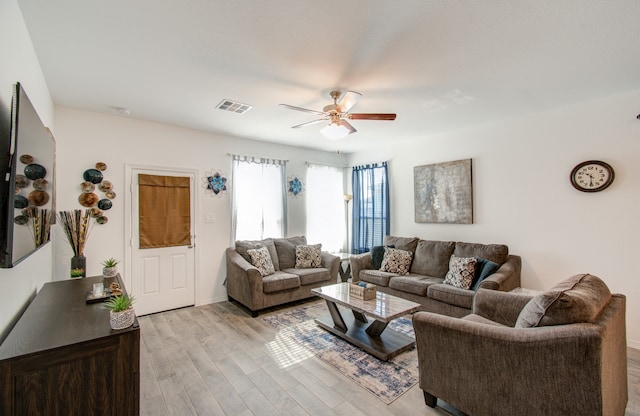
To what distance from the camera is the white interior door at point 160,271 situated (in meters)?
3.86

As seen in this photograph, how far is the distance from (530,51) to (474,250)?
246cm

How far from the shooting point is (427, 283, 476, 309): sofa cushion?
3.28 metres

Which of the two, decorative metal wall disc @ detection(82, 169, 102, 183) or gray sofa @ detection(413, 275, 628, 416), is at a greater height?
decorative metal wall disc @ detection(82, 169, 102, 183)

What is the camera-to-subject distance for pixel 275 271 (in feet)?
14.8

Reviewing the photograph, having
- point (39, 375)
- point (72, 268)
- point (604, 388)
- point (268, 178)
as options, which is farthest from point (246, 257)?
point (604, 388)

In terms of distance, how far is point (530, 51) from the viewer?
7.23ft

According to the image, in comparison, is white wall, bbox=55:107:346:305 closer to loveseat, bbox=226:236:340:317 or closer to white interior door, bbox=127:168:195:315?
white interior door, bbox=127:168:195:315

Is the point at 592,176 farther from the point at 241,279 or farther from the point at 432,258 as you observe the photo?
the point at 241,279

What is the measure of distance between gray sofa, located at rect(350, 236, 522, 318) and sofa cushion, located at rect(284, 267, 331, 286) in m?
0.46

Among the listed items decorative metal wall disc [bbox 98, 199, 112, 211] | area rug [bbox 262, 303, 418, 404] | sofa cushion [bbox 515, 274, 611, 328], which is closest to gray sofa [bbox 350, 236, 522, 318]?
area rug [bbox 262, 303, 418, 404]

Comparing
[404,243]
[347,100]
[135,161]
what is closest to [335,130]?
[347,100]

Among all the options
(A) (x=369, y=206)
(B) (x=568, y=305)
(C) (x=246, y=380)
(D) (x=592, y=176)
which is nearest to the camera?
(B) (x=568, y=305)

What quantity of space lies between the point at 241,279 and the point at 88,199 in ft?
6.76

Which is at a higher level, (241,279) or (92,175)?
(92,175)
